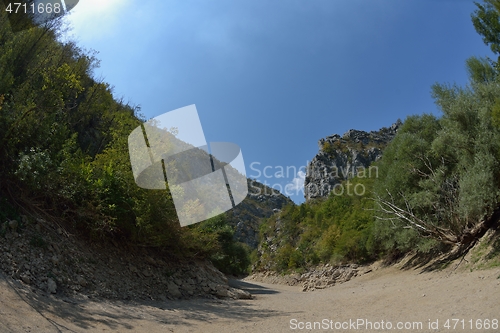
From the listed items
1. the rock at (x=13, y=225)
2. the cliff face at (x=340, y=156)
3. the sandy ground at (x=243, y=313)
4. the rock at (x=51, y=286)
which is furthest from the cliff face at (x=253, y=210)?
the rock at (x=51, y=286)

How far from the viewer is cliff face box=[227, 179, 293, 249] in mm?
70062

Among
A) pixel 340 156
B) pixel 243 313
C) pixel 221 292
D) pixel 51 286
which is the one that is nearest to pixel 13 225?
pixel 51 286

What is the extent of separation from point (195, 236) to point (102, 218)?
3.59 m

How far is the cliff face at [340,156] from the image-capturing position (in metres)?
67.6

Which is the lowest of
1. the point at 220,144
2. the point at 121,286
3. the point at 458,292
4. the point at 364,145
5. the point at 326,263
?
the point at 326,263

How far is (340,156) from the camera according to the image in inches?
2813

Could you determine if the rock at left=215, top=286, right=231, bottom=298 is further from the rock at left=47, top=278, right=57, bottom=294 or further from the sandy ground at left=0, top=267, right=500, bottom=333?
the rock at left=47, top=278, right=57, bottom=294

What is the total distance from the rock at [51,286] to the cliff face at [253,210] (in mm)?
50876

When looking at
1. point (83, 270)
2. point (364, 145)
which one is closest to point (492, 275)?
point (83, 270)

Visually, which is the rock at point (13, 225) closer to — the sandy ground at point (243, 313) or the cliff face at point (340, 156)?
the sandy ground at point (243, 313)

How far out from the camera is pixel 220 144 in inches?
487

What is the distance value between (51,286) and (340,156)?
2705 inches

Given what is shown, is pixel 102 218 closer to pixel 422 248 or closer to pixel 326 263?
pixel 422 248

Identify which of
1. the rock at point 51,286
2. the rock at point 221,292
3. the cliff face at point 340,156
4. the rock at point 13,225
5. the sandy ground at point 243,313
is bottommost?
the rock at point 221,292
